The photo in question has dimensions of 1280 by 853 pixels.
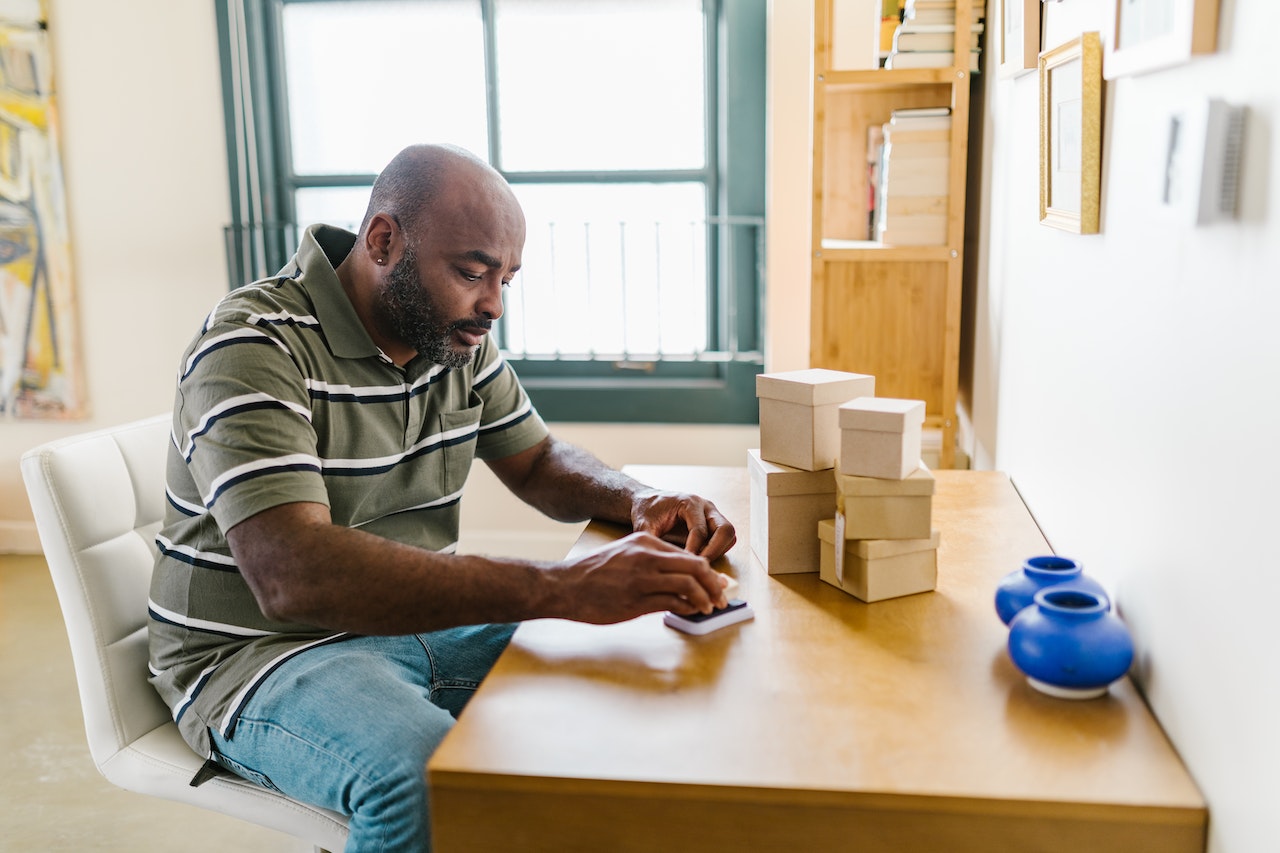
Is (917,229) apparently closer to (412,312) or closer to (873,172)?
(873,172)

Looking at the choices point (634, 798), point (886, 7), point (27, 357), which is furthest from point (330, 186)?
point (634, 798)

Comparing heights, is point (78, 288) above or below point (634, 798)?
above

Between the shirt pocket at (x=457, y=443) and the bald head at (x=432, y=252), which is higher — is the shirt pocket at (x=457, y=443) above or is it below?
below

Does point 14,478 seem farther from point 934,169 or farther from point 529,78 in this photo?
point 934,169

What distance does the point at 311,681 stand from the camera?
1.29 meters

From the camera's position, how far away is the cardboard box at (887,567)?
4.13 ft

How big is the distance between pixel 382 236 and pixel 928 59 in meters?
1.35

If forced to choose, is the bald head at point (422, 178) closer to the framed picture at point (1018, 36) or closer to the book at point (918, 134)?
the framed picture at point (1018, 36)

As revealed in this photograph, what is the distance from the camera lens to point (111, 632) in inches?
56.2

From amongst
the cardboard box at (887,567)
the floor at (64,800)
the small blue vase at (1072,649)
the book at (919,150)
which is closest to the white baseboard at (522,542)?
the floor at (64,800)

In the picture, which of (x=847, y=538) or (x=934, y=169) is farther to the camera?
(x=934, y=169)

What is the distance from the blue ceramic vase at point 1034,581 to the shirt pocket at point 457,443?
85 cm

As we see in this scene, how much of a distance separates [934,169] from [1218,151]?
159 centimetres

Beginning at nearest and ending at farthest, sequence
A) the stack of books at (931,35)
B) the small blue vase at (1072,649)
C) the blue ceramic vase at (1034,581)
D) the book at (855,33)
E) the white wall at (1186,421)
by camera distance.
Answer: the white wall at (1186,421) < the small blue vase at (1072,649) < the blue ceramic vase at (1034,581) < the stack of books at (931,35) < the book at (855,33)
